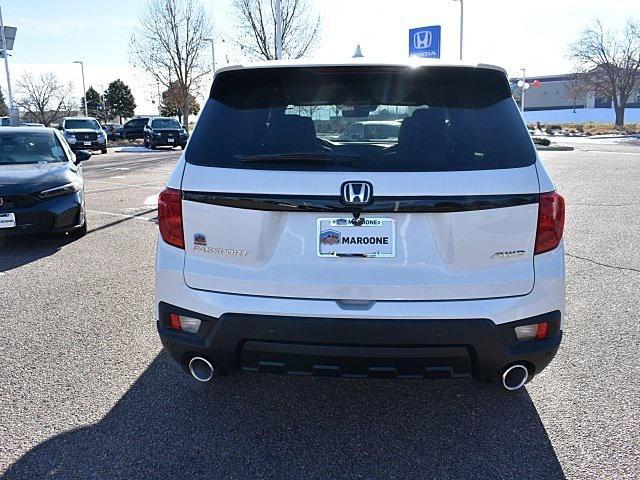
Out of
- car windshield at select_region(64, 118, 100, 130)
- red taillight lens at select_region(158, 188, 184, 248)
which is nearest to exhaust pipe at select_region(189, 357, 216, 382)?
red taillight lens at select_region(158, 188, 184, 248)

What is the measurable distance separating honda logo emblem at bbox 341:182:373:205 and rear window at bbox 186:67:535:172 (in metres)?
0.09

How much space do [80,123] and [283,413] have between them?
98.0 feet

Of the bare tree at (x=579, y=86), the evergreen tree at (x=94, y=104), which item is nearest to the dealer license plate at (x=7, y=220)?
the bare tree at (x=579, y=86)

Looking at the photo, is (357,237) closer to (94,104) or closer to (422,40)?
(422,40)

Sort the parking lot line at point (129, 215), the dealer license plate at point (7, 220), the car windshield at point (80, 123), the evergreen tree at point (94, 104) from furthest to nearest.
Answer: the evergreen tree at point (94, 104)
the car windshield at point (80, 123)
the parking lot line at point (129, 215)
the dealer license plate at point (7, 220)

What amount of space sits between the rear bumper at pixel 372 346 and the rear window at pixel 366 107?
70 cm

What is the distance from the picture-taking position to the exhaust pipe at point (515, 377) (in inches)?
107

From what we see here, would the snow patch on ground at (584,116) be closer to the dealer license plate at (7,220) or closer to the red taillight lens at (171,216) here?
the dealer license plate at (7,220)

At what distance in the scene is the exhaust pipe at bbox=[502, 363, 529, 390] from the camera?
272cm

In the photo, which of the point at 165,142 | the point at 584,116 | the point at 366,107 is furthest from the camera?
the point at 584,116

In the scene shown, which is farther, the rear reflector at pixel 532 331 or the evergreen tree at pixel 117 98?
the evergreen tree at pixel 117 98

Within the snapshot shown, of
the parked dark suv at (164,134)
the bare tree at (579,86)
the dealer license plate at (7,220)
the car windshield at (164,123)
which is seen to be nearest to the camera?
the dealer license plate at (7,220)

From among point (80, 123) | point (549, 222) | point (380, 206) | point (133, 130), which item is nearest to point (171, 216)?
point (380, 206)

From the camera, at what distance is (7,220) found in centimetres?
673
